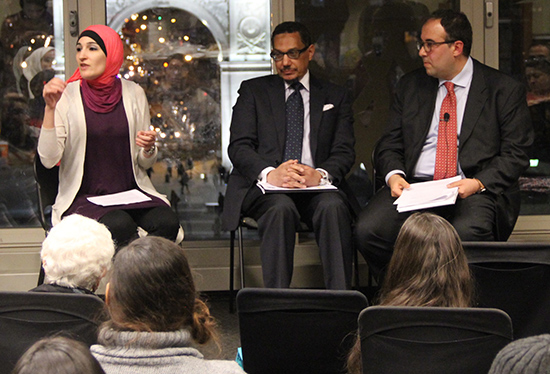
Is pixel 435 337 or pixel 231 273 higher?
pixel 435 337

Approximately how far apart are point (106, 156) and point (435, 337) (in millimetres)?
2208

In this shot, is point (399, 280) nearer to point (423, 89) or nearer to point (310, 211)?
point (310, 211)

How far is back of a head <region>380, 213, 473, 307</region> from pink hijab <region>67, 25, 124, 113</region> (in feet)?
6.46

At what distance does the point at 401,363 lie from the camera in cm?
159

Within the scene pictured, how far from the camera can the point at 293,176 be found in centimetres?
322

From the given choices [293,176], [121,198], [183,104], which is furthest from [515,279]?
[183,104]

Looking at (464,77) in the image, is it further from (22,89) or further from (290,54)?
(22,89)

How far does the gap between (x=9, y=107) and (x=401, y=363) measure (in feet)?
10.7

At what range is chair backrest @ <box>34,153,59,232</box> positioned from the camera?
3.23 metres

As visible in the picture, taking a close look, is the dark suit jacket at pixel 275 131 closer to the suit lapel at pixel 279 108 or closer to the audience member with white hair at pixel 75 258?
the suit lapel at pixel 279 108

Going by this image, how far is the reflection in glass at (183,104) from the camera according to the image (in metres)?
4.17

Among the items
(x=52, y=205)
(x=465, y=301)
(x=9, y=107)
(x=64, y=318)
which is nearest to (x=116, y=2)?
(x=9, y=107)

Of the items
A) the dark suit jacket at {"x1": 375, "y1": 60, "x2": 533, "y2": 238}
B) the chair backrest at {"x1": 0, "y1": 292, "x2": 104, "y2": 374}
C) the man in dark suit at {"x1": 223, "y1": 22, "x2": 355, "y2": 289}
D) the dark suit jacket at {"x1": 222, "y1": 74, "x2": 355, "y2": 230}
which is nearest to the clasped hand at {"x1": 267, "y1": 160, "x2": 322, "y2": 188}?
the man in dark suit at {"x1": 223, "y1": 22, "x2": 355, "y2": 289}

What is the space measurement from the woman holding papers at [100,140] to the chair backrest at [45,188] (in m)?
0.08
